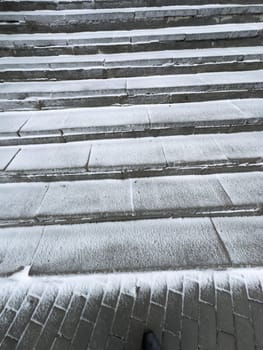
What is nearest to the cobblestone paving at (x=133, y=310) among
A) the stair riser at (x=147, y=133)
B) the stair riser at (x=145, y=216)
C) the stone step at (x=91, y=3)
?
the stair riser at (x=145, y=216)

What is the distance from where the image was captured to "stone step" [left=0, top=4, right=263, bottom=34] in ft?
8.46

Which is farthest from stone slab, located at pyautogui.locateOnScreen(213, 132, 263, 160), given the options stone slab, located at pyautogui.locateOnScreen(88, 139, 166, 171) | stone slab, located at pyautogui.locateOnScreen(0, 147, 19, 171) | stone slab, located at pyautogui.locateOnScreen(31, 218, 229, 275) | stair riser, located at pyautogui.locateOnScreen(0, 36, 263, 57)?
stone slab, located at pyautogui.locateOnScreen(0, 147, 19, 171)

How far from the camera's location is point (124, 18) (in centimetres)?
262

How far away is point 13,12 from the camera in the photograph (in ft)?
8.52

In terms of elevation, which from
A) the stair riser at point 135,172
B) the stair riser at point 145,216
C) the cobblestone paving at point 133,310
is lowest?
the cobblestone paving at point 133,310

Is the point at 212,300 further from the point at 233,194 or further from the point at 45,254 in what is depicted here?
the point at 45,254

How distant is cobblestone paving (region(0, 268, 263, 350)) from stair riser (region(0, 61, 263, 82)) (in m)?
2.35

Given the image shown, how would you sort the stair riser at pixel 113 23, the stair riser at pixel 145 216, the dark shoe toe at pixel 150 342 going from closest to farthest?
the dark shoe toe at pixel 150 342 → the stair riser at pixel 145 216 → the stair riser at pixel 113 23

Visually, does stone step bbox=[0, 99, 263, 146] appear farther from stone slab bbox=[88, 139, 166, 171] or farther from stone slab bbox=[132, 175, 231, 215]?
stone slab bbox=[132, 175, 231, 215]

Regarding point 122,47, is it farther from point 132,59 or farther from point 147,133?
point 147,133

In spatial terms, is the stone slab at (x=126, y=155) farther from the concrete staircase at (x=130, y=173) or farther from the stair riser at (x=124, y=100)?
the stair riser at (x=124, y=100)

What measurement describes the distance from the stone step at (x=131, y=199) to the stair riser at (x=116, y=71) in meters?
1.46

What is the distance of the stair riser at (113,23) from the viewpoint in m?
2.60

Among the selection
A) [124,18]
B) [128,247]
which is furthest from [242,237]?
[124,18]
